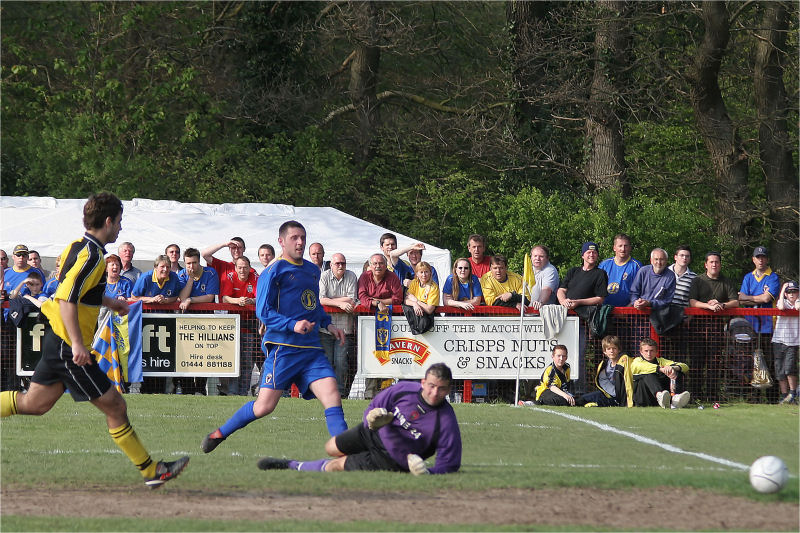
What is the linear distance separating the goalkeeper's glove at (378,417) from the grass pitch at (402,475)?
396 mm

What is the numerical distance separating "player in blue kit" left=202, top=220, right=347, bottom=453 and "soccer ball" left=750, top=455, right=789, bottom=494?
3.17m

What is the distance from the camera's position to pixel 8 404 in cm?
791

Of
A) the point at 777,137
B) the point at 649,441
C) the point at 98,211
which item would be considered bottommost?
the point at 649,441

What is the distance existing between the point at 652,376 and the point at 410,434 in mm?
7090

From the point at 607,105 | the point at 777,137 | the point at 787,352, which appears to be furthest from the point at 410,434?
the point at 777,137

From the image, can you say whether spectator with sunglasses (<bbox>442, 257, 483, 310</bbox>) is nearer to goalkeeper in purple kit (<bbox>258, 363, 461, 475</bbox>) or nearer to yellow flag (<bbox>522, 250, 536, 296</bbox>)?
yellow flag (<bbox>522, 250, 536, 296</bbox>)

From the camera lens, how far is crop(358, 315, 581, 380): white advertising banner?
15.1 m

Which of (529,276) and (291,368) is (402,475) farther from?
(529,276)

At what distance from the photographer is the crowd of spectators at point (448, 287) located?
1507cm

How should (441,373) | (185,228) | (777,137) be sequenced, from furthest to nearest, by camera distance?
(777,137)
(185,228)
(441,373)

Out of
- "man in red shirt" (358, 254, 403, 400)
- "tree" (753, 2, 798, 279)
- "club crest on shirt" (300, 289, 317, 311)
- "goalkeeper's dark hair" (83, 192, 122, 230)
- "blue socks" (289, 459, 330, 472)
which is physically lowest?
"blue socks" (289, 459, 330, 472)

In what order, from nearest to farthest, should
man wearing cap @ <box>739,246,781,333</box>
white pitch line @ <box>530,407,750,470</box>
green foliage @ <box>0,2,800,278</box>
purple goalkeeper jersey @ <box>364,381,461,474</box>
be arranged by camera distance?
purple goalkeeper jersey @ <box>364,381,461,474</box> < white pitch line @ <box>530,407,750,470</box> < man wearing cap @ <box>739,246,781,333</box> < green foliage @ <box>0,2,800,278</box>

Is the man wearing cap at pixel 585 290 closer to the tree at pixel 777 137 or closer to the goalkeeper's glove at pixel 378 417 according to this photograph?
the goalkeeper's glove at pixel 378 417

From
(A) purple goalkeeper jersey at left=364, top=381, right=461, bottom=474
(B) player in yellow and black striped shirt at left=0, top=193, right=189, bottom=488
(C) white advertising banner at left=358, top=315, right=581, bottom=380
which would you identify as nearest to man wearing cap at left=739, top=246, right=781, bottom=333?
(C) white advertising banner at left=358, top=315, right=581, bottom=380
